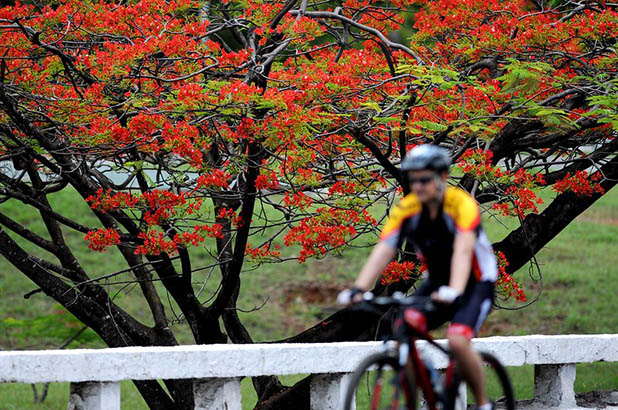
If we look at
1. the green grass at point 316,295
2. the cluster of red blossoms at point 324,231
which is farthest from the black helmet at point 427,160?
the green grass at point 316,295

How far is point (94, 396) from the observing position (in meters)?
5.29

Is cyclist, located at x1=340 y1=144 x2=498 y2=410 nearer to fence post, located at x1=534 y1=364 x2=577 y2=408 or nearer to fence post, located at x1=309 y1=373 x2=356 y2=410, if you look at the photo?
fence post, located at x1=309 y1=373 x2=356 y2=410

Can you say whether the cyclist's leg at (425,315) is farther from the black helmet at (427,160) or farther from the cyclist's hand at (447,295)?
the black helmet at (427,160)

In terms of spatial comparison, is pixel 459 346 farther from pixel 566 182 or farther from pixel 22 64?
pixel 22 64

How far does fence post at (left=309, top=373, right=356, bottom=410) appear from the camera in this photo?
230 inches

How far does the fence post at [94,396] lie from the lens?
5.27 m

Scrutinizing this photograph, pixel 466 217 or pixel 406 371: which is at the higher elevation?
pixel 466 217

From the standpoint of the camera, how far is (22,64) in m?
8.77

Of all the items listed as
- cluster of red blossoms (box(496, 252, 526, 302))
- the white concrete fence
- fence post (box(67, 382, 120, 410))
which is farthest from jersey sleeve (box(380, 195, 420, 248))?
cluster of red blossoms (box(496, 252, 526, 302))

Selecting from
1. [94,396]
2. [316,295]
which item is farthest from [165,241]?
[316,295]

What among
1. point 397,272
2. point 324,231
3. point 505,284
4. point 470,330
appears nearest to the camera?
point 470,330

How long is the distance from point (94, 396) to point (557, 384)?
356 cm

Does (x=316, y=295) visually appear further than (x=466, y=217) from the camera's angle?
Yes

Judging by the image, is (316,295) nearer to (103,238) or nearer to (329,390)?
(103,238)
